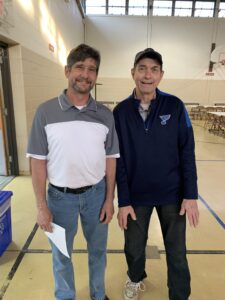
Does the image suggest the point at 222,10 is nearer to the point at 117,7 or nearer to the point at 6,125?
the point at 117,7

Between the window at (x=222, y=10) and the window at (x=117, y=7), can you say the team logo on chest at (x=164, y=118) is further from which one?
the window at (x=222, y=10)

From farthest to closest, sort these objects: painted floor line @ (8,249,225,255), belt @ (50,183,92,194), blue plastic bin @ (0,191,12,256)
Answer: painted floor line @ (8,249,225,255) < blue plastic bin @ (0,191,12,256) < belt @ (50,183,92,194)

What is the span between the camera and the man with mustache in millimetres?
1181

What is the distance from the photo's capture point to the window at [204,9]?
39.9 feet

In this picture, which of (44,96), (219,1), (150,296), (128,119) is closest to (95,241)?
(150,296)

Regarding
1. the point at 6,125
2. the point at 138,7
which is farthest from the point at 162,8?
the point at 6,125

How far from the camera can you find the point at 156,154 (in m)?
1.33

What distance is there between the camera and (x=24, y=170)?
12.9 ft

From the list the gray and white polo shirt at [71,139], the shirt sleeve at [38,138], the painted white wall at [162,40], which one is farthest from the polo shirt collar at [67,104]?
the painted white wall at [162,40]

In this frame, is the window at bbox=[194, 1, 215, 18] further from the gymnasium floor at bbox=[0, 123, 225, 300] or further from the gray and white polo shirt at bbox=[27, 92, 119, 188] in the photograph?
the gray and white polo shirt at bbox=[27, 92, 119, 188]

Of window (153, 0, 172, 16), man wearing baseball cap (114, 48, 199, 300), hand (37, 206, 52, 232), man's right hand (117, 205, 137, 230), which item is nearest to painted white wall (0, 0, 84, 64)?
man wearing baseball cap (114, 48, 199, 300)

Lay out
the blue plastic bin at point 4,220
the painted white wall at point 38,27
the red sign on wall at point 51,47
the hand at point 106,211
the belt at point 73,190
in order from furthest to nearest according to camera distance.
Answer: the red sign on wall at point 51,47 → the painted white wall at point 38,27 → the blue plastic bin at point 4,220 → the hand at point 106,211 → the belt at point 73,190

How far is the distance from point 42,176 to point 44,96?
4.18 meters

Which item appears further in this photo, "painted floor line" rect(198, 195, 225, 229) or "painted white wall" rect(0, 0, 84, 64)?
"painted white wall" rect(0, 0, 84, 64)
